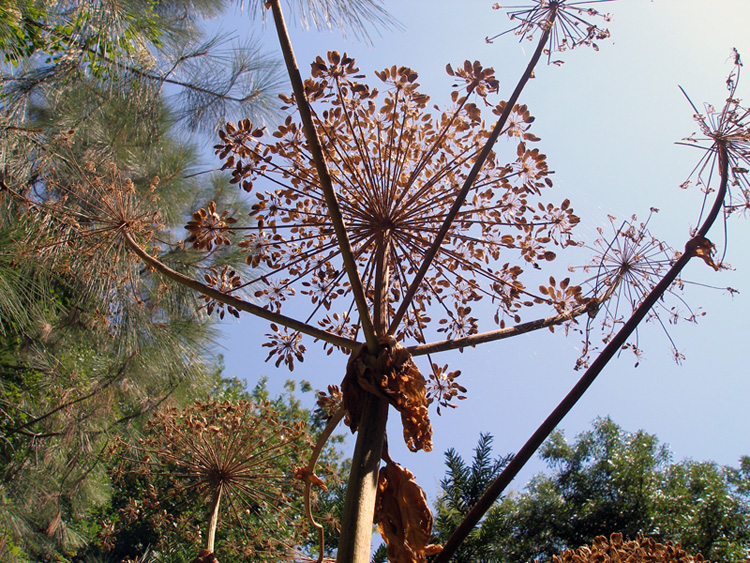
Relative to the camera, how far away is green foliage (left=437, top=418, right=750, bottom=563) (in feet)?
23.9

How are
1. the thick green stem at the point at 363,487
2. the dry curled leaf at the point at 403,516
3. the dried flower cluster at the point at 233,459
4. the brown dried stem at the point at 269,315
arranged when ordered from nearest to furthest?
1. the thick green stem at the point at 363,487
2. the dry curled leaf at the point at 403,516
3. the brown dried stem at the point at 269,315
4. the dried flower cluster at the point at 233,459

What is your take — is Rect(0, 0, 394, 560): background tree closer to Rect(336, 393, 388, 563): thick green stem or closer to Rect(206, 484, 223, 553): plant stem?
Rect(206, 484, 223, 553): plant stem

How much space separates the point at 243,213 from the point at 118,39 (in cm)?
380

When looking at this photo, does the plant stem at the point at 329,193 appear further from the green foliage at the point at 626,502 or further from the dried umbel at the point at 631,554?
the green foliage at the point at 626,502

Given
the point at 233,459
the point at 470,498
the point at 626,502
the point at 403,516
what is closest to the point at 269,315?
the point at 403,516

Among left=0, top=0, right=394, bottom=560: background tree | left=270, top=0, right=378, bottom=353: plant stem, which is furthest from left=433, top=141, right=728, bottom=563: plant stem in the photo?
left=0, top=0, right=394, bottom=560: background tree

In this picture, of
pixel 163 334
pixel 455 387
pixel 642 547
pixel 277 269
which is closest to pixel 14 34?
pixel 163 334

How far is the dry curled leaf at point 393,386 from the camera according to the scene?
1.46 metres

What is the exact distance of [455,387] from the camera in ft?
6.95

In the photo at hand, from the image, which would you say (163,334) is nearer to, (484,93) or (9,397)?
(9,397)

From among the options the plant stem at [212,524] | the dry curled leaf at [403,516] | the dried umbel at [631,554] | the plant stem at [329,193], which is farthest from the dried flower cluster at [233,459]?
the plant stem at [329,193]

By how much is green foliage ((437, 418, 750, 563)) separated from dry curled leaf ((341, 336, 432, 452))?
20.1ft

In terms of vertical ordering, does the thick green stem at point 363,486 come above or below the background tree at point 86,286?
→ below

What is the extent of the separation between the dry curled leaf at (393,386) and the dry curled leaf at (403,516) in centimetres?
10
